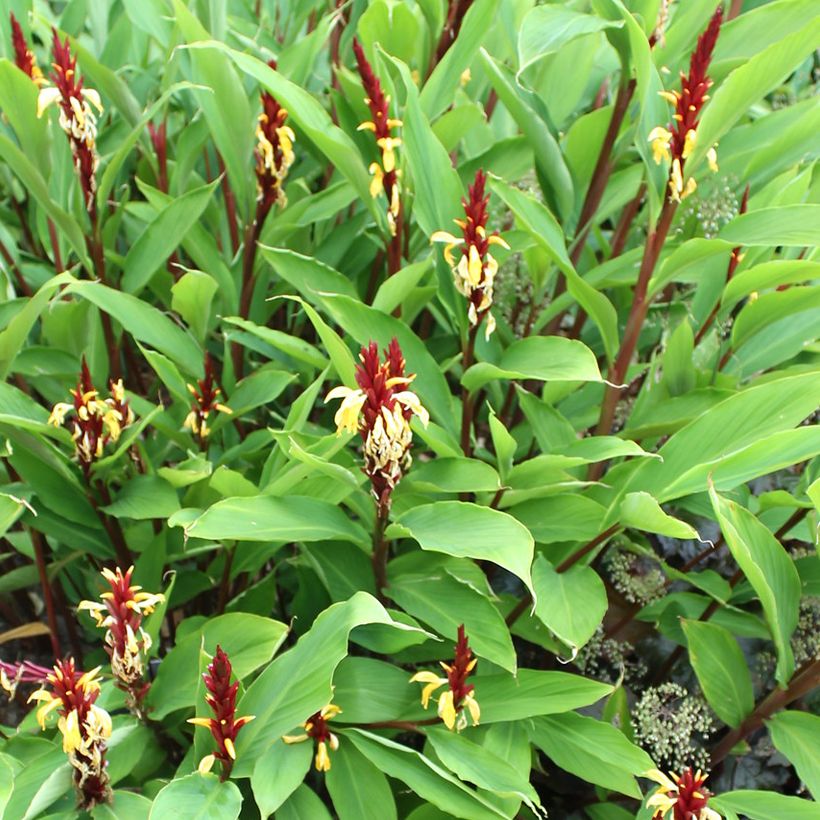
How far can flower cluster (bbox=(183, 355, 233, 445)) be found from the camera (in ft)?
4.56

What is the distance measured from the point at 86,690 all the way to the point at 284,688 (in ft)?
0.71

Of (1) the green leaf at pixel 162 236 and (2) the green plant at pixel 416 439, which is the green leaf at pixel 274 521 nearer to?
(2) the green plant at pixel 416 439

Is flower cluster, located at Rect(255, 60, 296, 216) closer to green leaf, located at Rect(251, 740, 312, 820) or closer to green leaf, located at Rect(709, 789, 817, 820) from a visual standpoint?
green leaf, located at Rect(251, 740, 312, 820)

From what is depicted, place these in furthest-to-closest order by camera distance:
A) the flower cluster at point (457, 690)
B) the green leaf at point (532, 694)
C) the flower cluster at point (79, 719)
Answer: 1. the green leaf at point (532, 694)
2. the flower cluster at point (457, 690)
3. the flower cluster at point (79, 719)

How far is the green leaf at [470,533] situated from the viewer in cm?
109

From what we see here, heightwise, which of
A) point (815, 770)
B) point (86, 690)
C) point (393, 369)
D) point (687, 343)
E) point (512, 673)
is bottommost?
point (815, 770)

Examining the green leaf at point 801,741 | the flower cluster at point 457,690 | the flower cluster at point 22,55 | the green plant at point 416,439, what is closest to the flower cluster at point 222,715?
the green plant at point 416,439

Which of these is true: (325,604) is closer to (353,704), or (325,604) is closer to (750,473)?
(353,704)

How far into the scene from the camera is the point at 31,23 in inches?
72.3

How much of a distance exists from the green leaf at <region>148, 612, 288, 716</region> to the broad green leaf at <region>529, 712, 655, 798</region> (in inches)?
14.8

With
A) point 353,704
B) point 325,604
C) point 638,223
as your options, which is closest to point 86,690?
point 353,704

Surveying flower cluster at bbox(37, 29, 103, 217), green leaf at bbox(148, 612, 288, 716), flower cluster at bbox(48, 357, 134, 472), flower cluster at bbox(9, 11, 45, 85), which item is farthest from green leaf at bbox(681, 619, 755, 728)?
flower cluster at bbox(9, 11, 45, 85)

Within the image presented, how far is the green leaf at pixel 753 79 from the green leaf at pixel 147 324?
31.8 inches

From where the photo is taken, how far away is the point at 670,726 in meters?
1.42
